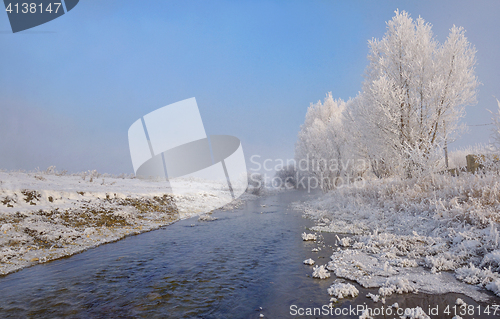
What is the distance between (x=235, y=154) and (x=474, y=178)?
3668 centimetres

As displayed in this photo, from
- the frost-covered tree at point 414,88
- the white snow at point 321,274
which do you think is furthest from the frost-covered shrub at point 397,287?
the frost-covered tree at point 414,88

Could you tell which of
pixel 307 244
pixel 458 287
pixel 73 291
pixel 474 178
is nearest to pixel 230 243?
pixel 307 244

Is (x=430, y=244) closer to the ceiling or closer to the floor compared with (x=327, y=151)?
closer to the floor

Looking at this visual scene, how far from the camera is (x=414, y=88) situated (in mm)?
14641

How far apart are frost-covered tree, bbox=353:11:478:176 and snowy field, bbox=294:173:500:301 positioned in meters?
4.04

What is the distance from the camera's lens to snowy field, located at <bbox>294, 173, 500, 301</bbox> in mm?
4891

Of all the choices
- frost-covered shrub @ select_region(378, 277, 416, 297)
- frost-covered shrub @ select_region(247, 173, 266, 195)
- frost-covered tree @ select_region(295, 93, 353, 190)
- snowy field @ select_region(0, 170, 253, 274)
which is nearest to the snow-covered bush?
frost-covered tree @ select_region(295, 93, 353, 190)

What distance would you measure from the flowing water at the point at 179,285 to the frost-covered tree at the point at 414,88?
394 inches

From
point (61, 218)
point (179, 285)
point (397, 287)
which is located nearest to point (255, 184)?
point (61, 218)

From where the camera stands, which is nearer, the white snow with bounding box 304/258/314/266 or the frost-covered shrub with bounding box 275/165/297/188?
the white snow with bounding box 304/258/314/266

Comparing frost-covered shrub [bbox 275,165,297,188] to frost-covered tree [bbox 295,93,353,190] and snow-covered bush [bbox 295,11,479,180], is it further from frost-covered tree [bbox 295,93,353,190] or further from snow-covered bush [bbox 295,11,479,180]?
snow-covered bush [bbox 295,11,479,180]

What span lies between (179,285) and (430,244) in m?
6.93

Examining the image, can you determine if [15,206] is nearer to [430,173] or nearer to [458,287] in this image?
[458,287]

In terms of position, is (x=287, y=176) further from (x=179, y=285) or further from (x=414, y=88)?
(x=179, y=285)
